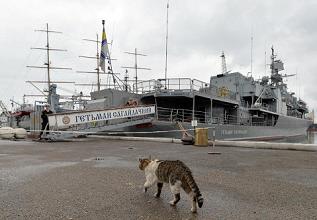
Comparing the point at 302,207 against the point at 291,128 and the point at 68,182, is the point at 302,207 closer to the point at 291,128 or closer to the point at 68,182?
the point at 68,182

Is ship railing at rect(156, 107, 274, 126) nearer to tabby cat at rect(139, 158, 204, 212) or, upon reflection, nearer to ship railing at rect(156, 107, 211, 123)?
ship railing at rect(156, 107, 211, 123)

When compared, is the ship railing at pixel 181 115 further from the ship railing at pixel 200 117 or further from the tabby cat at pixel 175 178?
the tabby cat at pixel 175 178

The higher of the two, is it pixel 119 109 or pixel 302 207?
pixel 119 109

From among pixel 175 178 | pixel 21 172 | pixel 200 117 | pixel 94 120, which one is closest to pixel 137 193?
pixel 175 178

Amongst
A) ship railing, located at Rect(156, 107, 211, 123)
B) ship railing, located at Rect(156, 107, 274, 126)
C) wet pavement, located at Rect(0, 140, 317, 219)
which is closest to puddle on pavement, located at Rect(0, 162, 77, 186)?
wet pavement, located at Rect(0, 140, 317, 219)

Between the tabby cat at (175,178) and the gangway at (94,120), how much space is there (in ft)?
47.7

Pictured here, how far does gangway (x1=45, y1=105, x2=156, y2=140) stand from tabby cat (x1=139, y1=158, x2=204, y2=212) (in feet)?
47.7

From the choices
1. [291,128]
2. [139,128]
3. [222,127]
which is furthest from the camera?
[291,128]

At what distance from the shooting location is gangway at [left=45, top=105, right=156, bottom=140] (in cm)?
1923

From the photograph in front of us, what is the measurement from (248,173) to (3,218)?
527 centimetres

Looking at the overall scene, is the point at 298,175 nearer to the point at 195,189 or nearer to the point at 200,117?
the point at 195,189

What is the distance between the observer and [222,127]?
24.8m

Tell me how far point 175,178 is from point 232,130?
73.4 feet

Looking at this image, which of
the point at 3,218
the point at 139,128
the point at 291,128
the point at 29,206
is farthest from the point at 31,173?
the point at 291,128
